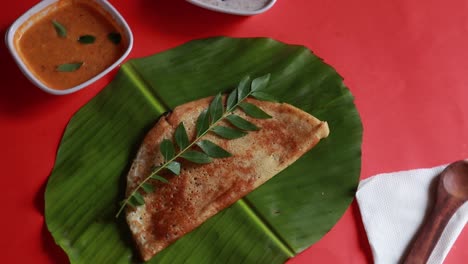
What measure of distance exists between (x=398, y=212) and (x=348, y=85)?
2.03ft

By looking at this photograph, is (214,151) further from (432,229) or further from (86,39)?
(432,229)

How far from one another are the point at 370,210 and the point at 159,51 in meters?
1.19

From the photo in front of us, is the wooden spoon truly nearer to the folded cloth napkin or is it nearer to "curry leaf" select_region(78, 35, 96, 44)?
the folded cloth napkin

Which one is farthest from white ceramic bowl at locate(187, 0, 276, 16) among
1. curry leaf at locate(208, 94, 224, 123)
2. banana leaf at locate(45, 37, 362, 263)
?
curry leaf at locate(208, 94, 224, 123)

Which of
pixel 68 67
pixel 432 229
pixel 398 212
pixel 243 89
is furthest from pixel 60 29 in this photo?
pixel 432 229

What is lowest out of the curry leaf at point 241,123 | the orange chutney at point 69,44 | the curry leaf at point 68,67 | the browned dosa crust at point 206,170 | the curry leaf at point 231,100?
the browned dosa crust at point 206,170

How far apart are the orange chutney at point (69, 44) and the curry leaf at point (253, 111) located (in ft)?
1.95

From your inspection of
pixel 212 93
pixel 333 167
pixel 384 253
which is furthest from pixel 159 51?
pixel 384 253

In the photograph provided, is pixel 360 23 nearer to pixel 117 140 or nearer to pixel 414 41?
pixel 414 41

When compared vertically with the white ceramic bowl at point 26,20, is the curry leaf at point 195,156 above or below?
below

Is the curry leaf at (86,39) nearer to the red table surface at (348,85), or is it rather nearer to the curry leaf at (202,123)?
the red table surface at (348,85)

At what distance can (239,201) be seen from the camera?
7.44 feet

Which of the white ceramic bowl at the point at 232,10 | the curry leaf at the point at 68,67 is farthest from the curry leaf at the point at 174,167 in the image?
the white ceramic bowl at the point at 232,10

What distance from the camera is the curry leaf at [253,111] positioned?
7.50 ft
